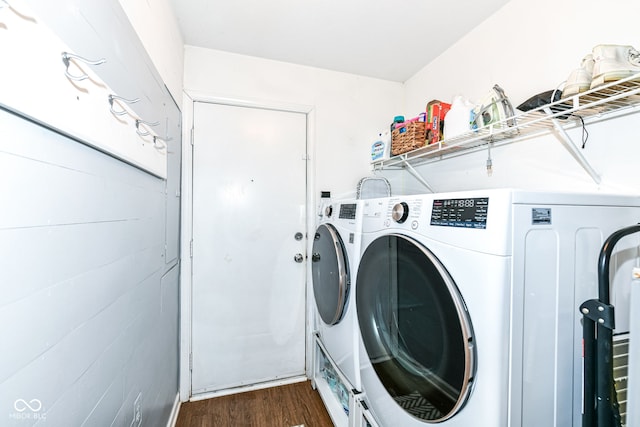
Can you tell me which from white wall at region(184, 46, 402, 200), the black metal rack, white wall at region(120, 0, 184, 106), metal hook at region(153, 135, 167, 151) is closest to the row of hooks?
metal hook at region(153, 135, 167, 151)

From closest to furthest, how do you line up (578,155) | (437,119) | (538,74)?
(578,155) → (538,74) → (437,119)

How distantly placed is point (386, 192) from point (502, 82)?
105 centimetres

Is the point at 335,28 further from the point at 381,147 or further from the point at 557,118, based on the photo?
the point at 557,118

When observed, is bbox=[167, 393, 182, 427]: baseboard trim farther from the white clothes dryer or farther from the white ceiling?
the white ceiling

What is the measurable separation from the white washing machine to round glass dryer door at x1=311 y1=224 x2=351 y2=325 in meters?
0.48

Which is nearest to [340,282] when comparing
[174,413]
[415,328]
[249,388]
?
[415,328]

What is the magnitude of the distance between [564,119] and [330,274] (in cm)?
131

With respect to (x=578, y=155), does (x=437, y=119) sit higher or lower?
higher

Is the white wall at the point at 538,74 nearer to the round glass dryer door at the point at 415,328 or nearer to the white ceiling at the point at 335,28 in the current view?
the white ceiling at the point at 335,28

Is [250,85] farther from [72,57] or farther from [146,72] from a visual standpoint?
[72,57]

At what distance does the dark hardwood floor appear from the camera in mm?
1689

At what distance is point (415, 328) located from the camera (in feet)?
3.20
